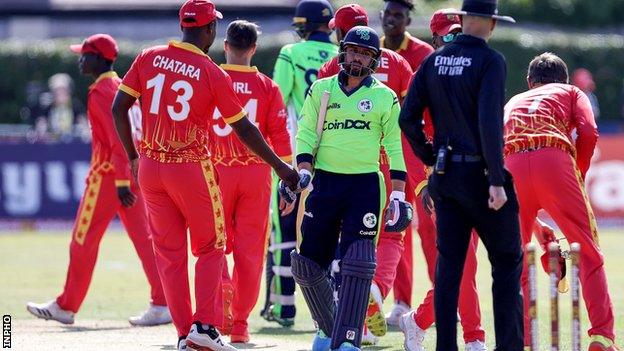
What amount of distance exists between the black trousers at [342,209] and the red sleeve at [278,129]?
1.72 m

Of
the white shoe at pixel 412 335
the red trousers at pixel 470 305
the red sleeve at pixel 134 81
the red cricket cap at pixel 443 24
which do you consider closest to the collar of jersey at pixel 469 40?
the red trousers at pixel 470 305

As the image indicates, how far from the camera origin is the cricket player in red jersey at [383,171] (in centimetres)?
1091

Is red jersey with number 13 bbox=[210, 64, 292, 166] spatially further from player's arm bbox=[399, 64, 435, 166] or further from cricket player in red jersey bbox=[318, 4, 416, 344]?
player's arm bbox=[399, 64, 435, 166]

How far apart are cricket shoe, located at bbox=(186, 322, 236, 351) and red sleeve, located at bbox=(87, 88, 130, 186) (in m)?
2.89

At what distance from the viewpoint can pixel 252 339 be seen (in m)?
11.9

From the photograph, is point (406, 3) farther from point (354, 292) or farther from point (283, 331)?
point (354, 292)

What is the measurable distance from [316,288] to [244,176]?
66.7 inches

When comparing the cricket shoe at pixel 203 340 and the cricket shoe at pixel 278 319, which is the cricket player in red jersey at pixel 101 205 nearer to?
the cricket shoe at pixel 278 319


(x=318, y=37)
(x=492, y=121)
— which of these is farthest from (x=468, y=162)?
(x=318, y=37)

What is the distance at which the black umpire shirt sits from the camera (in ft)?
28.9

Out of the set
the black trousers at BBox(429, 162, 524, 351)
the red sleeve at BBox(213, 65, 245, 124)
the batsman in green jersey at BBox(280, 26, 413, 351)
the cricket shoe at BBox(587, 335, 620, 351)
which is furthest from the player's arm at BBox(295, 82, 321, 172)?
the cricket shoe at BBox(587, 335, 620, 351)

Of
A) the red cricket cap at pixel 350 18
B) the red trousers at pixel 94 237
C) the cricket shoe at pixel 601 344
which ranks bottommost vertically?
the cricket shoe at pixel 601 344

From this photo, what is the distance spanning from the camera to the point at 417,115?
30.3 ft

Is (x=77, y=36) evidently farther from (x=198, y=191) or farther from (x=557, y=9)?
(x=198, y=191)
